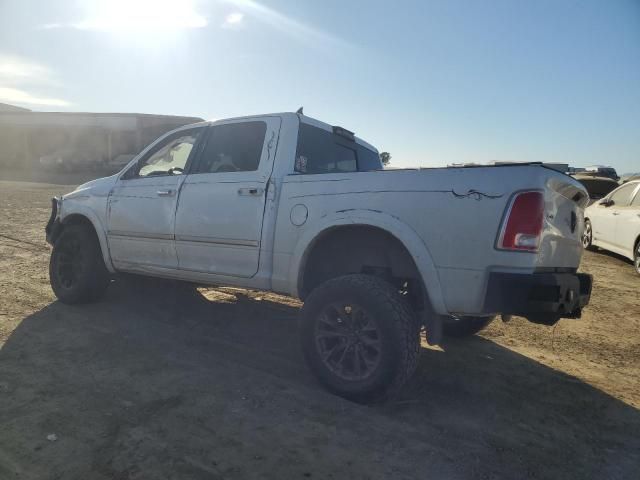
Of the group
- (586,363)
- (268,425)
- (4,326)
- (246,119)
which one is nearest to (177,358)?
(268,425)

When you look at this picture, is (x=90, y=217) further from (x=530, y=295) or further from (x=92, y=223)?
(x=530, y=295)

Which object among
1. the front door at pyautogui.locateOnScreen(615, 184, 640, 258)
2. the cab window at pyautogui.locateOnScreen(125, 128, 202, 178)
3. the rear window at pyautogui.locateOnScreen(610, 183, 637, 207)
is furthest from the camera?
the rear window at pyautogui.locateOnScreen(610, 183, 637, 207)

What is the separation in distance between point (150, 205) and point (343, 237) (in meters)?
2.11

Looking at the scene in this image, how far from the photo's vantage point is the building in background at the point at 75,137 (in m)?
32.0

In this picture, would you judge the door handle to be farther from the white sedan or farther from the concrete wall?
the concrete wall

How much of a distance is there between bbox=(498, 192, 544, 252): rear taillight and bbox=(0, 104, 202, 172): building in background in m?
30.8

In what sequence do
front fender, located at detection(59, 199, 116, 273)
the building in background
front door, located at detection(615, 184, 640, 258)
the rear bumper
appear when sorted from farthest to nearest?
the building in background, front door, located at detection(615, 184, 640, 258), front fender, located at detection(59, 199, 116, 273), the rear bumper

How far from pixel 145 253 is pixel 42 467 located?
97.7 inches

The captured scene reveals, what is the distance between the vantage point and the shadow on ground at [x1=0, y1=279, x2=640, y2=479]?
7.43 ft

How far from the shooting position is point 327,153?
13.6 feet

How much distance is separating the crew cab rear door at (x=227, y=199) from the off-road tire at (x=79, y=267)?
1286mm

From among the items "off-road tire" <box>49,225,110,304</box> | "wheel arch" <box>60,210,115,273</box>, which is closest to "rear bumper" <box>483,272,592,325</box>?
"wheel arch" <box>60,210,115,273</box>

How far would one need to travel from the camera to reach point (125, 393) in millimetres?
2926

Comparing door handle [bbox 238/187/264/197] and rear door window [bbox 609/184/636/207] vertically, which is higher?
rear door window [bbox 609/184/636/207]
